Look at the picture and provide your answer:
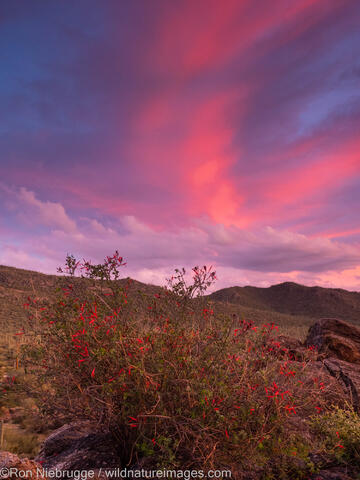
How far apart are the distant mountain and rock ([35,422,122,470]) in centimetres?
7319

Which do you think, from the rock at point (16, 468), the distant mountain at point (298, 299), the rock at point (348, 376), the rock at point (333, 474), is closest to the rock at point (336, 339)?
the rock at point (348, 376)

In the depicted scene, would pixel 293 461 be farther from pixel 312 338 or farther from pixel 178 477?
pixel 312 338

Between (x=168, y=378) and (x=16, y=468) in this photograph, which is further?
(x=168, y=378)

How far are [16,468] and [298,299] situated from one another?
332ft

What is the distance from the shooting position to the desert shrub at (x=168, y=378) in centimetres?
375

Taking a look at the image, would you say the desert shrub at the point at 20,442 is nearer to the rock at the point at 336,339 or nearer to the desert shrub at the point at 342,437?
the desert shrub at the point at 342,437

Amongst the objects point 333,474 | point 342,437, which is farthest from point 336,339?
point 333,474

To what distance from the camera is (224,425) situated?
12.3 feet

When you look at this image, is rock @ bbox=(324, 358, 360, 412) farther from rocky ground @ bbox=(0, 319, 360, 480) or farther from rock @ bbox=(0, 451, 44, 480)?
rock @ bbox=(0, 451, 44, 480)

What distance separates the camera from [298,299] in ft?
313

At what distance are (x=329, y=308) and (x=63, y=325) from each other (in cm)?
9118

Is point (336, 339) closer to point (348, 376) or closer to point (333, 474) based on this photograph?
point (348, 376)

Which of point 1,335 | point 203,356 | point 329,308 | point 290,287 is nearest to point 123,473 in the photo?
point 203,356

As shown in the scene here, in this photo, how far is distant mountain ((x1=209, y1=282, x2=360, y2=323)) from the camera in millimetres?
82188
